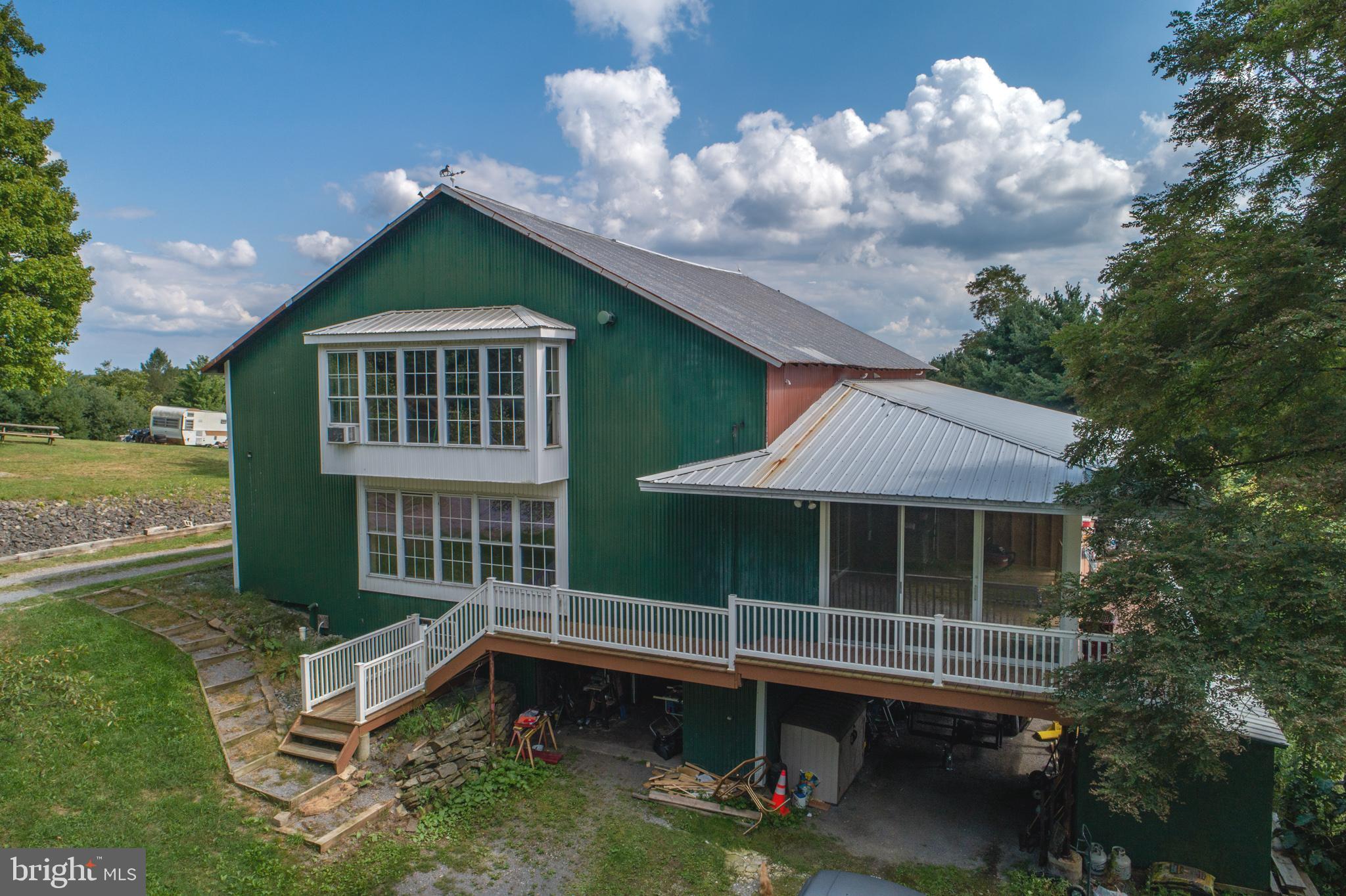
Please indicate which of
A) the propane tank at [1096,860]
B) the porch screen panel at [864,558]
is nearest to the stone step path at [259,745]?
the porch screen panel at [864,558]

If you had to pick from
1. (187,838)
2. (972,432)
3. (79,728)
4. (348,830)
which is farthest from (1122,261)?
(79,728)

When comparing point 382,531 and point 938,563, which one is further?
point 382,531

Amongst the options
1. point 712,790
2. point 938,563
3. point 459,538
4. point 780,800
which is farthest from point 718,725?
point 459,538

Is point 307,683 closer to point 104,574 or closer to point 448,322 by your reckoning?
point 448,322

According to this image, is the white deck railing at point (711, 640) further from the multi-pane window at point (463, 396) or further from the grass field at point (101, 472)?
the grass field at point (101, 472)

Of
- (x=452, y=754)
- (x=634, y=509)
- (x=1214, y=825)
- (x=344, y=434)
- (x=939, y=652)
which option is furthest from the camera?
(x=344, y=434)

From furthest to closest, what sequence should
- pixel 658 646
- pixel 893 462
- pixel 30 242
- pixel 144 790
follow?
1. pixel 30 242
2. pixel 658 646
3. pixel 893 462
4. pixel 144 790

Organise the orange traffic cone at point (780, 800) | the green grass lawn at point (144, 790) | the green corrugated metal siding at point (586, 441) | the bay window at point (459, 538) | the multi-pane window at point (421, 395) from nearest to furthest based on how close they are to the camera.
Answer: the green grass lawn at point (144, 790) < the orange traffic cone at point (780, 800) < the green corrugated metal siding at point (586, 441) < the multi-pane window at point (421, 395) < the bay window at point (459, 538)
